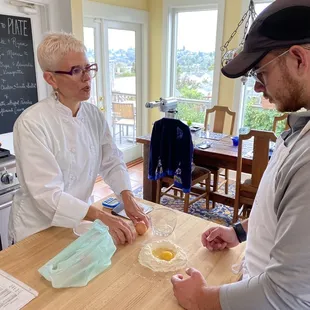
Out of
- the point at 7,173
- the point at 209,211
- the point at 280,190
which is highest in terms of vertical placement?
the point at 280,190

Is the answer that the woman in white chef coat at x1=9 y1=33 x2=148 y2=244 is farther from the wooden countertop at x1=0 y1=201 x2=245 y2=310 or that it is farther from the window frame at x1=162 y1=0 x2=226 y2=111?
the window frame at x1=162 y1=0 x2=226 y2=111

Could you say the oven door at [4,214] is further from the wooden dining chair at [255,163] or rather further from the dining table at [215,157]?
the wooden dining chair at [255,163]

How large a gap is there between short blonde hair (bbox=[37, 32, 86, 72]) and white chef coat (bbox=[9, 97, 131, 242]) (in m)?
0.16

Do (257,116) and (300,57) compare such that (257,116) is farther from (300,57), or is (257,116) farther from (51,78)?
(300,57)

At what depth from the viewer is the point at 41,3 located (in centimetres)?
253

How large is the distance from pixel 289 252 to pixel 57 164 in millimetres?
909

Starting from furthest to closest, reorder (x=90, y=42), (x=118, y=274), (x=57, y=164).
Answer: (x=90, y=42)
(x=57, y=164)
(x=118, y=274)

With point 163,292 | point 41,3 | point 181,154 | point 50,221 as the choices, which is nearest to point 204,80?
point 181,154

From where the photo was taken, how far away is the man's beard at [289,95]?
0.67 m

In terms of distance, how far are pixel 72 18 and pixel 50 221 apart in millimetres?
2325

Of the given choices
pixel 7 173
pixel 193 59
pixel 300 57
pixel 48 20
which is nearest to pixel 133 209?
pixel 300 57

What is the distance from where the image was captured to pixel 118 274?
93 cm

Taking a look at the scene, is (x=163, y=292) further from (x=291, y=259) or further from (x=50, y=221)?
(x=50, y=221)

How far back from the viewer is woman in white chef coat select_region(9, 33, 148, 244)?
1.13 meters
